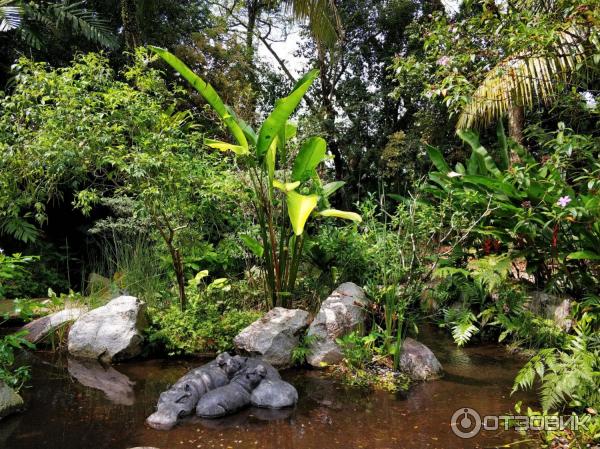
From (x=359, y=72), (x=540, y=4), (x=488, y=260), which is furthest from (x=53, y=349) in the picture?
(x=359, y=72)

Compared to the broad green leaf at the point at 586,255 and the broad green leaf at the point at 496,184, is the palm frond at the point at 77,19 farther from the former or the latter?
the broad green leaf at the point at 586,255

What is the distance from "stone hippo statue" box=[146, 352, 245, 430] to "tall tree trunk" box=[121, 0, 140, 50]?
6654mm

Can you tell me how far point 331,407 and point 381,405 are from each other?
345 mm

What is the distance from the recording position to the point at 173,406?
324cm

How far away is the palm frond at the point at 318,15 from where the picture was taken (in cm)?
734

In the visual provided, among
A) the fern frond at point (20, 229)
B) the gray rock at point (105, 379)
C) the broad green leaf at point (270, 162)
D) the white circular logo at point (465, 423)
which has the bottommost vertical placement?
the gray rock at point (105, 379)

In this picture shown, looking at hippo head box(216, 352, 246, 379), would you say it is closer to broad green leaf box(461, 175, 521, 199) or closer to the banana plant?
the banana plant

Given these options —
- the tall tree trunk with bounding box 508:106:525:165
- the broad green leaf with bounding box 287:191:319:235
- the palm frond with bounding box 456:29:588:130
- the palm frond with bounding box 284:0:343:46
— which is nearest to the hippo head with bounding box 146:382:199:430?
the broad green leaf with bounding box 287:191:319:235

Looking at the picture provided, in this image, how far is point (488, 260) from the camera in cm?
478

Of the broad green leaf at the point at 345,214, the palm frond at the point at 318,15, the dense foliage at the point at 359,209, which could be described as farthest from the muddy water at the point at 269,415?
the palm frond at the point at 318,15

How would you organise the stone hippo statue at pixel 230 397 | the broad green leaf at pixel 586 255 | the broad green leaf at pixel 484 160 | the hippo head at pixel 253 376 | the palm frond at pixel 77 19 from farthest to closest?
1. the palm frond at pixel 77 19
2. the broad green leaf at pixel 484 160
3. the broad green leaf at pixel 586 255
4. the hippo head at pixel 253 376
5. the stone hippo statue at pixel 230 397

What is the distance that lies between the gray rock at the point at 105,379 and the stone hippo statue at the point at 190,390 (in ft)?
1.43

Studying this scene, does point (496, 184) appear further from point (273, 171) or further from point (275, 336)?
point (275, 336)

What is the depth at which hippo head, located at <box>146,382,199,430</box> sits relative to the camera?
10.3 ft
